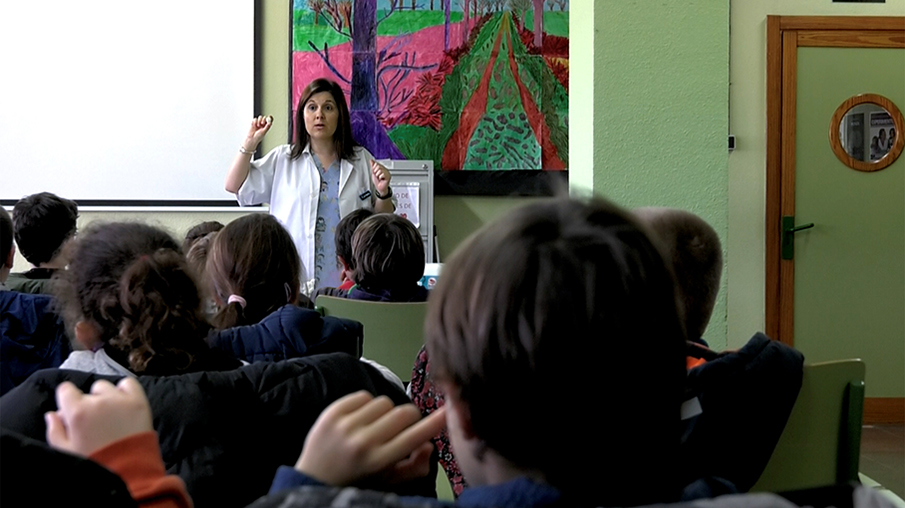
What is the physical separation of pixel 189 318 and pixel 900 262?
409 centimetres

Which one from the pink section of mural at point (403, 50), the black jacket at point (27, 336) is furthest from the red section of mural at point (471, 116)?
the black jacket at point (27, 336)

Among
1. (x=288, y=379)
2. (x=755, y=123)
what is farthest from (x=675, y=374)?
(x=755, y=123)

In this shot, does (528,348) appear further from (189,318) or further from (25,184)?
(25,184)

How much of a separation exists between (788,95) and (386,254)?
2879mm

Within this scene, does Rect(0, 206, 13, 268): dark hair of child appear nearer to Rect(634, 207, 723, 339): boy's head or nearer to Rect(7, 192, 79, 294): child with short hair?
Rect(7, 192, 79, 294): child with short hair

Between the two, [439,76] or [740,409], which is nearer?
[740,409]

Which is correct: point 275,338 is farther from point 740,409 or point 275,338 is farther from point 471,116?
point 471,116

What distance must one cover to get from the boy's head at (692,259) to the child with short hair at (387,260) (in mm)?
1022

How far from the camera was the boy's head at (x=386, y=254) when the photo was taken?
2.31 m

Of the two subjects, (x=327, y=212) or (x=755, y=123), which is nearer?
(x=327, y=212)

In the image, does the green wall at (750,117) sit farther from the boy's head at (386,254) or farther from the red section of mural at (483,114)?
the boy's head at (386,254)

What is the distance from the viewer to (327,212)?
352 centimetres

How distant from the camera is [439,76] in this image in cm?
498

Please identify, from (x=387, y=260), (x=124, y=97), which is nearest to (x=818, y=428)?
(x=387, y=260)
